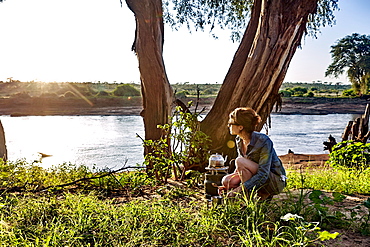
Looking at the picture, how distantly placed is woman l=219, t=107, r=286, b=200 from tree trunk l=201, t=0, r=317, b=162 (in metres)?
2.00

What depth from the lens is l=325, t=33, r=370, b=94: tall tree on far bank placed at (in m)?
31.9

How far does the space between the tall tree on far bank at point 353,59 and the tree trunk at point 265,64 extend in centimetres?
2900

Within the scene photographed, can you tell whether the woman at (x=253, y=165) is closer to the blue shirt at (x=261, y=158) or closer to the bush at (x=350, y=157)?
the blue shirt at (x=261, y=158)

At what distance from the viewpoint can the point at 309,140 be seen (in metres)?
13.8

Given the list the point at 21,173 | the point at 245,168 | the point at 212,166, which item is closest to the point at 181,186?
the point at 212,166

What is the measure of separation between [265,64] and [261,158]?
2.43 metres

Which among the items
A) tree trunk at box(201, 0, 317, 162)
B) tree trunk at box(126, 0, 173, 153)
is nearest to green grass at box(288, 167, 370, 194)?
tree trunk at box(201, 0, 317, 162)

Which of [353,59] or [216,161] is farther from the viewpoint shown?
[353,59]

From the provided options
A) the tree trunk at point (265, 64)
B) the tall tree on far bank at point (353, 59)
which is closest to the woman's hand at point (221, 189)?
the tree trunk at point (265, 64)

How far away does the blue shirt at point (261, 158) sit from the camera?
349 cm

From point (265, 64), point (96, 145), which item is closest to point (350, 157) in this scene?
point (265, 64)

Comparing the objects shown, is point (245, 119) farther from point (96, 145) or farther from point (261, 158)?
point (96, 145)

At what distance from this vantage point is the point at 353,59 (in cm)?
3225

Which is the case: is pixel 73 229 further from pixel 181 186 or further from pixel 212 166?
pixel 181 186
